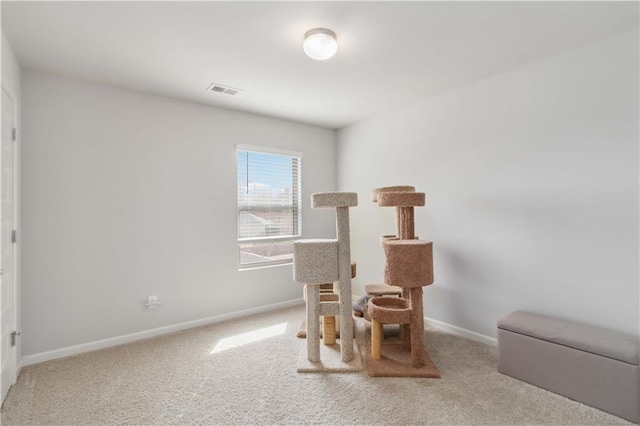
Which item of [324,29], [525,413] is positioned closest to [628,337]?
[525,413]

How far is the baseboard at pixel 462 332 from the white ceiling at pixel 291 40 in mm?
2330

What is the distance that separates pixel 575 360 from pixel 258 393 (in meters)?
2.03

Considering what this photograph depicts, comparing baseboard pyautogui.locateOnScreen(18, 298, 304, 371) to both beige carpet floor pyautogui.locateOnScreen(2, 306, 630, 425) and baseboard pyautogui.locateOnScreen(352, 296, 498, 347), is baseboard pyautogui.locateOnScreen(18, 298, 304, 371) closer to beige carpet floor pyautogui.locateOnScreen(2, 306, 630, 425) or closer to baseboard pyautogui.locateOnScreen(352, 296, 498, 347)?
beige carpet floor pyautogui.locateOnScreen(2, 306, 630, 425)

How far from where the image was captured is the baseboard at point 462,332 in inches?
107

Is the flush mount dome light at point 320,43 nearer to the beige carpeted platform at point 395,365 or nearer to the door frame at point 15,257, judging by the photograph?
the door frame at point 15,257

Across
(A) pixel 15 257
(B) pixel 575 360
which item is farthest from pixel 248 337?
(B) pixel 575 360

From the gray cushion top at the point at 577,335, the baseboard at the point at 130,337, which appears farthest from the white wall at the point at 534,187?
the baseboard at the point at 130,337

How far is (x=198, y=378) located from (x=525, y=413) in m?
2.15

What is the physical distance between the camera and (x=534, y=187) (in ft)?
8.11

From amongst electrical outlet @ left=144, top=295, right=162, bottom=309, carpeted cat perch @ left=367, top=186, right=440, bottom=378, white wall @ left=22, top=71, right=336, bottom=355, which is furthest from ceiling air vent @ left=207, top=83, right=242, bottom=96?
electrical outlet @ left=144, top=295, right=162, bottom=309

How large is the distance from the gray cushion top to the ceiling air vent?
3.01 meters

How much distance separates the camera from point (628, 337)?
1.96 meters

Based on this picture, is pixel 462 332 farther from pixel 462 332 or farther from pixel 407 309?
pixel 407 309

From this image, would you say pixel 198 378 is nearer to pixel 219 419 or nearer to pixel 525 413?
Result: pixel 219 419
